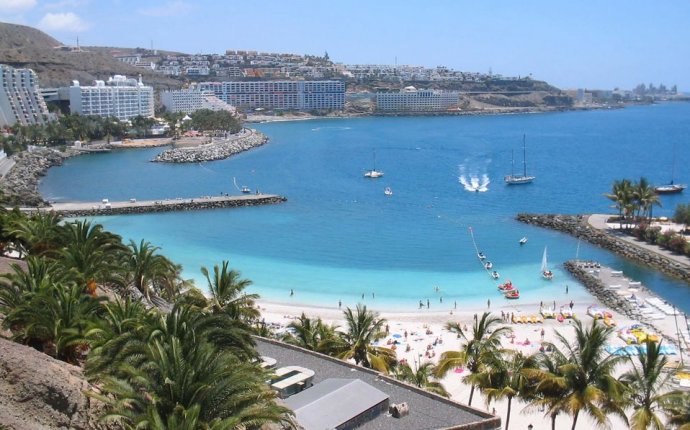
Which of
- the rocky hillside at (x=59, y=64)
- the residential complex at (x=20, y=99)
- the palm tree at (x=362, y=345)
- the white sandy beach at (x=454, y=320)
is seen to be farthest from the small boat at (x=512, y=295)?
the rocky hillside at (x=59, y=64)

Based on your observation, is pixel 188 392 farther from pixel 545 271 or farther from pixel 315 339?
pixel 545 271

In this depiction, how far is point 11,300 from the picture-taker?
1480 cm

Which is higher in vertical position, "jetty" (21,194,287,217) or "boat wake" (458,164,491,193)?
"boat wake" (458,164,491,193)

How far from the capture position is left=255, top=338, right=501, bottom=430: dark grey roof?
13.9 m

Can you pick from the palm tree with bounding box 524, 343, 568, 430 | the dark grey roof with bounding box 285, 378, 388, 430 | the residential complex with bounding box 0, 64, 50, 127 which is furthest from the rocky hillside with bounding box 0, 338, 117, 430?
the residential complex with bounding box 0, 64, 50, 127

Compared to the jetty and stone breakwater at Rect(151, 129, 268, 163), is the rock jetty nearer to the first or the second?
the jetty

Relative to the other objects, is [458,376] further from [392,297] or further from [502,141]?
[502,141]

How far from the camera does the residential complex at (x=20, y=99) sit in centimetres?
10275

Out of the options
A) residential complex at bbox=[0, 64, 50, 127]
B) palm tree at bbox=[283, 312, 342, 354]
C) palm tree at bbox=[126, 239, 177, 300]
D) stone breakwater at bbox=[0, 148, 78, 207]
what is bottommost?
stone breakwater at bbox=[0, 148, 78, 207]

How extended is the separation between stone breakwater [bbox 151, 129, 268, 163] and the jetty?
29.0 meters

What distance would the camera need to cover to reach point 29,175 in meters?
68.9

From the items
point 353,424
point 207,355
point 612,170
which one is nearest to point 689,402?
point 353,424

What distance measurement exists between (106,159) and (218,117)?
30928 millimetres

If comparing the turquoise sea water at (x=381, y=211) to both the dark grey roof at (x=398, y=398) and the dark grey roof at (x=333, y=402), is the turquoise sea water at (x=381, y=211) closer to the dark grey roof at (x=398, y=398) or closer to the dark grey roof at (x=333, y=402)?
→ the dark grey roof at (x=398, y=398)
